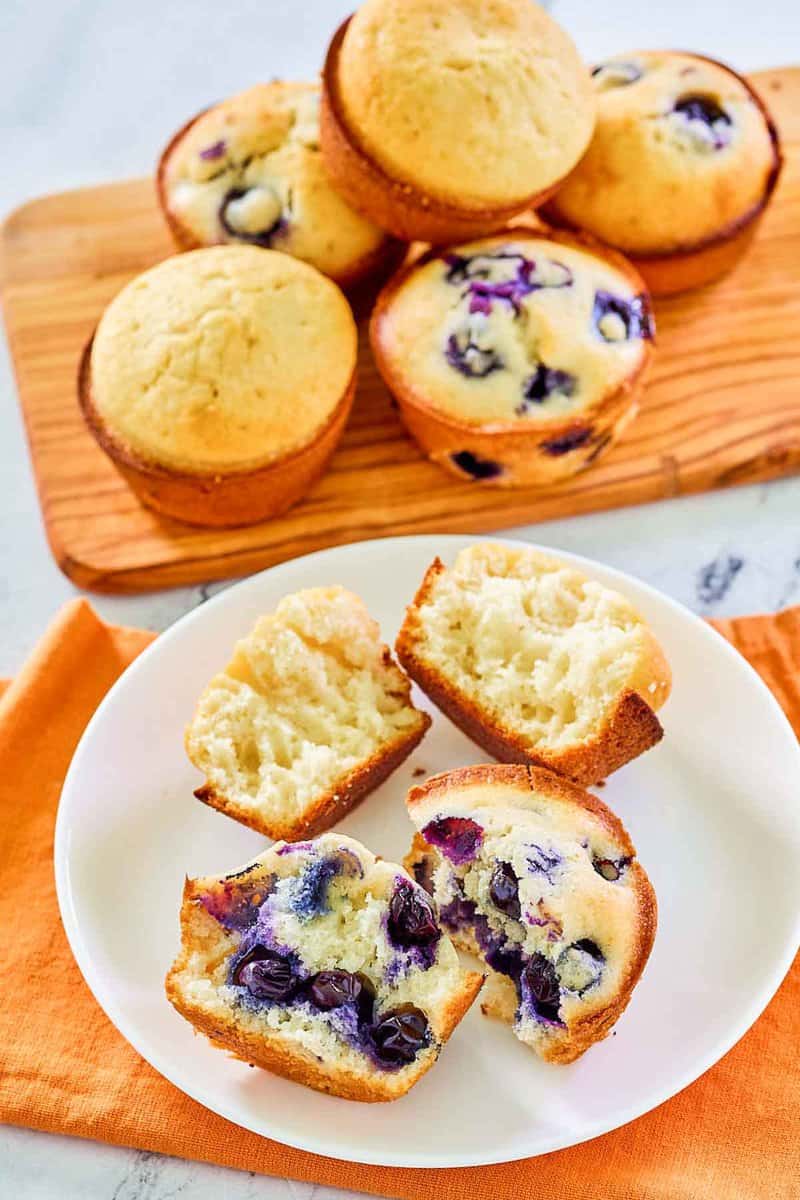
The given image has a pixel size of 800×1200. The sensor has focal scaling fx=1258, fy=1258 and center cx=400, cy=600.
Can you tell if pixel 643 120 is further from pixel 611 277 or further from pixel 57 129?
pixel 57 129

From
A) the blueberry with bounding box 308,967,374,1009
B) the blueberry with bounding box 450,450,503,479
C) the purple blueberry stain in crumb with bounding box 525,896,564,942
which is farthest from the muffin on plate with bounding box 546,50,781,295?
the blueberry with bounding box 308,967,374,1009

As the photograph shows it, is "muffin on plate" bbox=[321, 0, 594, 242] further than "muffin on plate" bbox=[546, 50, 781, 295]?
No

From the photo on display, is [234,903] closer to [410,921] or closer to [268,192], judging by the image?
[410,921]

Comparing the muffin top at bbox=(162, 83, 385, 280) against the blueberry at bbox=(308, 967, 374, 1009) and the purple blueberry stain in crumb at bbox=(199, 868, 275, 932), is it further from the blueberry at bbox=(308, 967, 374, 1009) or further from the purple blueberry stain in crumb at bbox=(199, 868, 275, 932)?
the blueberry at bbox=(308, 967, 374, 1009)

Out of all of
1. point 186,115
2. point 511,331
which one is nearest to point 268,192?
point 511,331

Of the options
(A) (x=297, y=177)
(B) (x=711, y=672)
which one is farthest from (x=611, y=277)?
(B) (x=711, y=672)

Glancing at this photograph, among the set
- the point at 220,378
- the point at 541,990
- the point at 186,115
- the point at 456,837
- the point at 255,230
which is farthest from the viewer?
the point at 186,115
